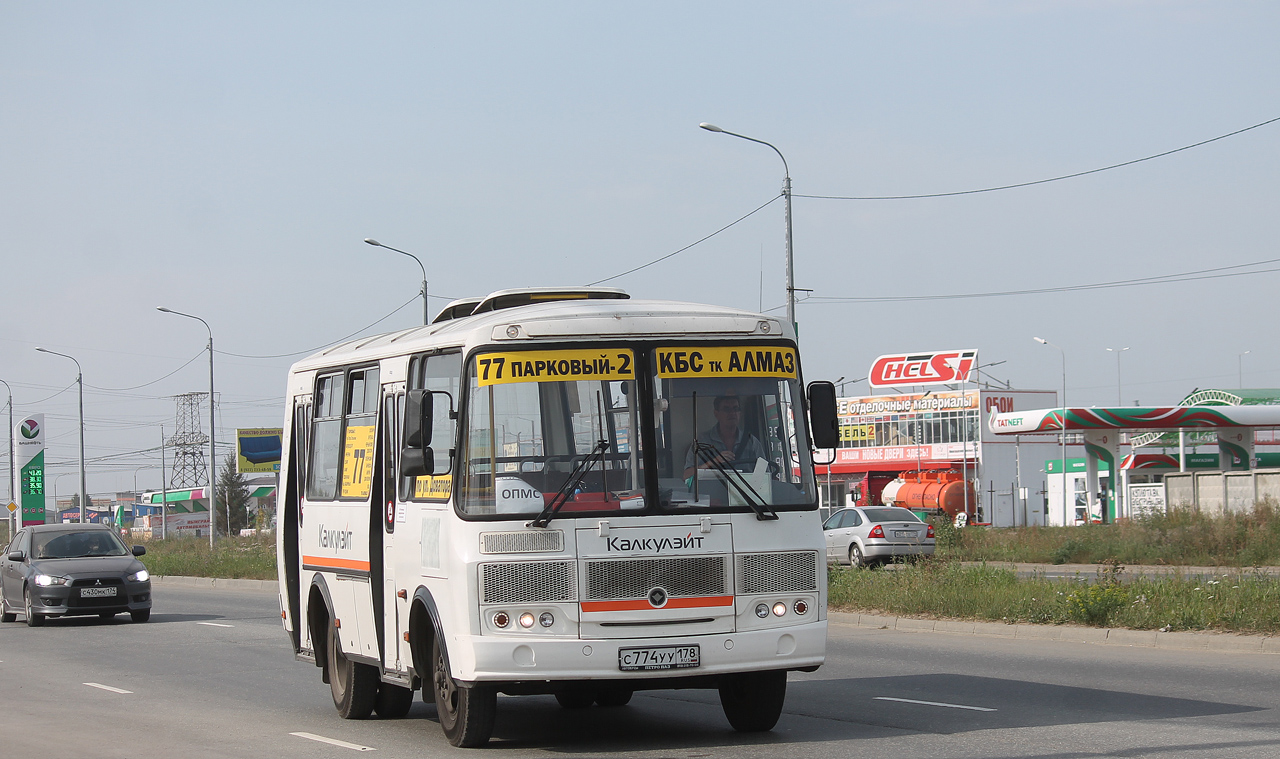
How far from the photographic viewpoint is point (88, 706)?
1277cm

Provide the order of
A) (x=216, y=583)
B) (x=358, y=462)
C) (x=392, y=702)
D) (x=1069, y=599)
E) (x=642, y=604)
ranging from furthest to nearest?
1. (x=216, y=583)
2. (x=1069, y=599)
3. (x=392, y=702)
4. (x=358, y=462)
5. (x=642, y=604)

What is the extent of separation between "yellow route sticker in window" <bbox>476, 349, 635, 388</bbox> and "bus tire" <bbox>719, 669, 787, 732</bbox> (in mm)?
2231

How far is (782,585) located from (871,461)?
83.7m

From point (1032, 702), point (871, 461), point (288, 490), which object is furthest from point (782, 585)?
point (871, 461)

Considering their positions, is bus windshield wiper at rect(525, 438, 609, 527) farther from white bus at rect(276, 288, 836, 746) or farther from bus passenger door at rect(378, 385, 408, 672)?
bus passenger door at rect(378, 385, 408, 672)

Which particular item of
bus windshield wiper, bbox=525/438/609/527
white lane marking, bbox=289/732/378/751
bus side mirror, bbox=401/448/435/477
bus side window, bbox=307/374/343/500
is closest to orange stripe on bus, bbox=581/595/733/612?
bus windshield wiper, bbox=525/438/609/527

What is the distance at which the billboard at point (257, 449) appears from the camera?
6938 centimetres

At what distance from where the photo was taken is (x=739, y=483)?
9273mm

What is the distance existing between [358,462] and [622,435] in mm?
2794

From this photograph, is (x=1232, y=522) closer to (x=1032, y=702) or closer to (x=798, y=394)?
(x=1032, y=702)

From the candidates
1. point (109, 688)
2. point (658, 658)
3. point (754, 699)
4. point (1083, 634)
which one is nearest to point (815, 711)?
point (754, 699)

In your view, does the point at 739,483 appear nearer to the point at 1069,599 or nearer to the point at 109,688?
the point at 109,688

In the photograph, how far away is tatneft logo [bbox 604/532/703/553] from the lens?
8922 millimetres

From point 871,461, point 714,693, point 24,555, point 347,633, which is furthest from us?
point 871,461
